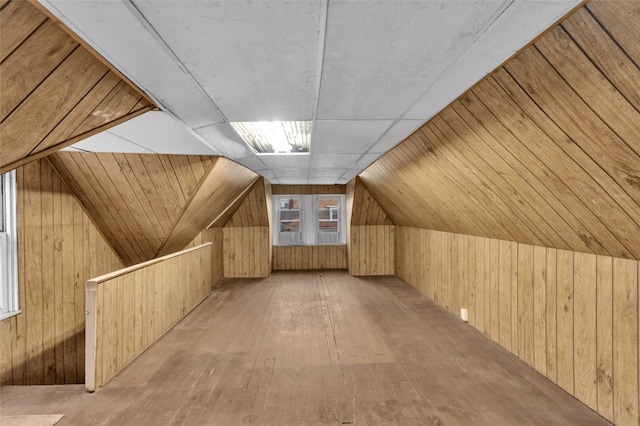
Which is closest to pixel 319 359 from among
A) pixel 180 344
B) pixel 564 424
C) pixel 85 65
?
pixel 180 344

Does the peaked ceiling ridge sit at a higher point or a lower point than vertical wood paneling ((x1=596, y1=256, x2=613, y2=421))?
higher

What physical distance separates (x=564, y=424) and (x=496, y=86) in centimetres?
223

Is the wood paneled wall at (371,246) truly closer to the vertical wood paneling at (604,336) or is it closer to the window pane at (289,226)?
the window pane at (289,226)

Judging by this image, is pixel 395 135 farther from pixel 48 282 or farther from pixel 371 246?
pixel 371 246

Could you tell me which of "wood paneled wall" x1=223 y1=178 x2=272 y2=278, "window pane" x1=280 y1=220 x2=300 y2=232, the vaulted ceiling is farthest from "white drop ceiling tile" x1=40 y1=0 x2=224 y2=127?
"window pane" x1=280 y1=220 x2=300 y2=232

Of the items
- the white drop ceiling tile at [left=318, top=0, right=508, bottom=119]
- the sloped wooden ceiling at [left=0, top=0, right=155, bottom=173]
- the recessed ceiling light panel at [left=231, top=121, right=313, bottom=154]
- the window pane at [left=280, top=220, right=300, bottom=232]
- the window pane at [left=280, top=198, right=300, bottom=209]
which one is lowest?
the window pane at [left=280, top=220, right=300, bottom=232]

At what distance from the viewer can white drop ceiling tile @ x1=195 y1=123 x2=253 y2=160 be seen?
2545 mm

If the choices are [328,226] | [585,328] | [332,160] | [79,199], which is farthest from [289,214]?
[585,328]

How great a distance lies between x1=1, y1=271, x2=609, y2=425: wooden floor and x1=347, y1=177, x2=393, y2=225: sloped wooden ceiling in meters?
2.71

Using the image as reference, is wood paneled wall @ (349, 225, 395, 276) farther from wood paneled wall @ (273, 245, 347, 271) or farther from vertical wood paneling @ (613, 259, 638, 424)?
vertical wood paneling @ (613, 259, 638, 424)

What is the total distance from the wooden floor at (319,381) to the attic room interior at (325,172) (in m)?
0.02

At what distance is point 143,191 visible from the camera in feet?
11.8

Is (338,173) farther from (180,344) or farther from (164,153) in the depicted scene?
(180,344)

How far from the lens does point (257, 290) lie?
6070mm
